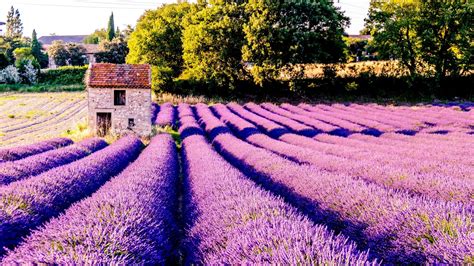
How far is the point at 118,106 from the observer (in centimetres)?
1642

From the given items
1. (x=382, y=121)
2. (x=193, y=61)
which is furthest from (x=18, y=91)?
(x=382, y=121)

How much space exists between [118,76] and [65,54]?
4522cm

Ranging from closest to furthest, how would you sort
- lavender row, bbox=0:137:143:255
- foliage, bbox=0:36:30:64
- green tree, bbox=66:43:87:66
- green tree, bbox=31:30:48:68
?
lavender row, bbox=0:137:143:255
green tree, bbox=66:43:87:66
foliage, bbox=0:36:30:64
green tree, bbox=31:30:48:68

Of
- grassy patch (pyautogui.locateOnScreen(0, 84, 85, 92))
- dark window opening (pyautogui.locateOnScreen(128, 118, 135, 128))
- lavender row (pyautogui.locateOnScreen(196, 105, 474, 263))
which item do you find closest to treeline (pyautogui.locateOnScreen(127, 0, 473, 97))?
dark window opening (pyautogui.locateOnScreen(128, 118, 135, 128))

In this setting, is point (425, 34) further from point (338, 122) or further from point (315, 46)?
point (338, 122)

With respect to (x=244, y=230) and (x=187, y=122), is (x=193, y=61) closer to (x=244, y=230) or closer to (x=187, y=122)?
(x=187, y=122)

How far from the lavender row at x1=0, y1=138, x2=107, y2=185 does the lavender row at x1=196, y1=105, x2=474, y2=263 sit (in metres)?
4.46

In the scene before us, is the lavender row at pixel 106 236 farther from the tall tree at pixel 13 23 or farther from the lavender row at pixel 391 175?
the tall tree at pixel 13 23

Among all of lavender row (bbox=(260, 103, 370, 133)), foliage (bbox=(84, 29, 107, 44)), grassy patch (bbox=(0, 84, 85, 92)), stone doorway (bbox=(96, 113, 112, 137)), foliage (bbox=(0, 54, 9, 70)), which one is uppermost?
foliage (bbox=(84, 29, 107, 44))

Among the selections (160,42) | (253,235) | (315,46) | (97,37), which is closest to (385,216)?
(253,235)

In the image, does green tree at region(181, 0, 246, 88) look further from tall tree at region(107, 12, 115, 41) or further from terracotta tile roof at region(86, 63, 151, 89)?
tall tree at region(107, 12, 115, 41)

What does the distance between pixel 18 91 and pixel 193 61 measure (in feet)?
65.9

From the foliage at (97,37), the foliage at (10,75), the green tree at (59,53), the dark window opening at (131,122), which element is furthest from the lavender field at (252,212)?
the foliage at (97,37)

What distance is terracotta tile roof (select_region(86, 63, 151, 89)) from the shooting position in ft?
54.0
